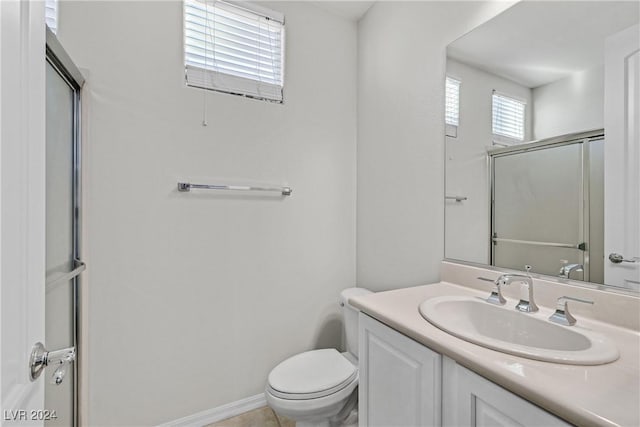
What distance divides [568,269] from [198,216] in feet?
5.40

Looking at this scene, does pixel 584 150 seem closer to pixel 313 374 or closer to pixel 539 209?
pixel 539 209

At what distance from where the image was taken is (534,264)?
115 cm

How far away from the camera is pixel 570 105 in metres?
1.06

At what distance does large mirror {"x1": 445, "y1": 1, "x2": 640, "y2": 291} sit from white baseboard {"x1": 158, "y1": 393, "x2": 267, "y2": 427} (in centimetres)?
Answer: 139

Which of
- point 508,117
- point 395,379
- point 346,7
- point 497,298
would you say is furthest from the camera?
point 346,7

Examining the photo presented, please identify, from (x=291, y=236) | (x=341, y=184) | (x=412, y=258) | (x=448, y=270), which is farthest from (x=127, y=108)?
(x=448, y=270)

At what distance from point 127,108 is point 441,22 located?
160 cm

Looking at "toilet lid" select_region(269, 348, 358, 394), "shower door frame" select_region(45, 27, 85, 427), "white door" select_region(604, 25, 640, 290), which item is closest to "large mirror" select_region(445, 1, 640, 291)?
"white door" select_region(604, 25, 640, 290)

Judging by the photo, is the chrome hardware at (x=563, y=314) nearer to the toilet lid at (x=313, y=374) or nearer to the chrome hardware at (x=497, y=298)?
the chrome hardware at (x=497, y=298)

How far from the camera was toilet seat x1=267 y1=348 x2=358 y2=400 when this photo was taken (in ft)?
4.47

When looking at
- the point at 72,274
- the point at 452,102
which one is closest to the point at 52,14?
the point at 72,274

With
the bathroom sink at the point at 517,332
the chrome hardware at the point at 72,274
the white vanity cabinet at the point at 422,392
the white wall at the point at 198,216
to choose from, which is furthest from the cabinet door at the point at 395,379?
the chrome hardware at the point at 72,274

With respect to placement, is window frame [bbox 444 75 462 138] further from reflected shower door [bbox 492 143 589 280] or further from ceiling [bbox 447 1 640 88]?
reflected shower door [bbox 492 143 589 280]

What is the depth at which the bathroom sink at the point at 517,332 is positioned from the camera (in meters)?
0.71
